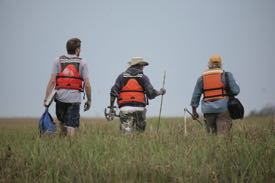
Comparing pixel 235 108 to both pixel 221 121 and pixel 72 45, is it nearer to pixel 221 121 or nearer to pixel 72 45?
pixel 221 121

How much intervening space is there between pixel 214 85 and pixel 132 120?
70.9 inches

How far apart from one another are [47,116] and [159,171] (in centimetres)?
402

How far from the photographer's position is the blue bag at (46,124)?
10.4 meters

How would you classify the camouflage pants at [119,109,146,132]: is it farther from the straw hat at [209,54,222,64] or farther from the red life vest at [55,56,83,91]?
the straw hat at [209,54,222,64]

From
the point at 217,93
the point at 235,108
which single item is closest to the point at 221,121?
the point at 235,108

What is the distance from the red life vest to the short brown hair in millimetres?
157

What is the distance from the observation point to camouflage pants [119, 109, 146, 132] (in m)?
11.2

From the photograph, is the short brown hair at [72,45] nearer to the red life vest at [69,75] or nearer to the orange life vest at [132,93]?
the red life vest at [69,75]

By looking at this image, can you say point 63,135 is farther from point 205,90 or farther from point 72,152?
point 205,90

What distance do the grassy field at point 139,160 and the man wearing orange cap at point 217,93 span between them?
6.03 feet

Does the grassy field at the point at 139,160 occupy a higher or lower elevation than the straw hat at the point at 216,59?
lower

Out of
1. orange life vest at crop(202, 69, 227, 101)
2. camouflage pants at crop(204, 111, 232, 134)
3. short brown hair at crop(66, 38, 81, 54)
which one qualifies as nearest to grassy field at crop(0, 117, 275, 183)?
short brown hair at crop(66, 38, 81, 54)

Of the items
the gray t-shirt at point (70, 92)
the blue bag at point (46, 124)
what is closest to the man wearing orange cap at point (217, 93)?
the gray t-shirt at point (70, 92)

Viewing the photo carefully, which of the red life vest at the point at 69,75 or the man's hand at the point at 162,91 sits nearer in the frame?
the red life vest at the point at 69,75
